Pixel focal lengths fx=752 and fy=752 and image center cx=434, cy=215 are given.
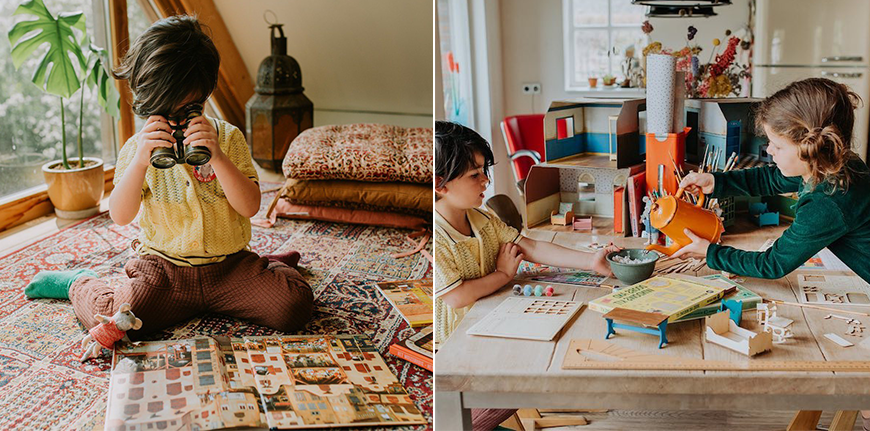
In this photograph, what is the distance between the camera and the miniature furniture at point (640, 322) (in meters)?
1.02

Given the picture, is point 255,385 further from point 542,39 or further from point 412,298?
point 542,39

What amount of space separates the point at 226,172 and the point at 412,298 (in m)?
0.61

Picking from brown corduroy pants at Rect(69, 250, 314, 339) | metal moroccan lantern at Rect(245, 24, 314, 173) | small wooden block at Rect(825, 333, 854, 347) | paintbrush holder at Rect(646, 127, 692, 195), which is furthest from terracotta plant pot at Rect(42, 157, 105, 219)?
small wooden block at Rect(825, 333, 854, 347)

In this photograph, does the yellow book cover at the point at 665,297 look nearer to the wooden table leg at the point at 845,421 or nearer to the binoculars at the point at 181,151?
the wooden table leg at the point at 845,421

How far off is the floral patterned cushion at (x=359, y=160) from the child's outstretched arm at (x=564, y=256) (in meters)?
1.35

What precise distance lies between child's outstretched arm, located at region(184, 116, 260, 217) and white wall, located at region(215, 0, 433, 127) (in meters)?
1.91

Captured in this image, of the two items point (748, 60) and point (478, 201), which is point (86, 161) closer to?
point (478, 201)

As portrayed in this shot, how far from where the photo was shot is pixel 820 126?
1256 millimetres

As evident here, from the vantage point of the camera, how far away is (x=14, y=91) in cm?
296

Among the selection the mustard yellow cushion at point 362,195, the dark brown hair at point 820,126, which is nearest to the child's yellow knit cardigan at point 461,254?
the dark brown hair at point 820,126

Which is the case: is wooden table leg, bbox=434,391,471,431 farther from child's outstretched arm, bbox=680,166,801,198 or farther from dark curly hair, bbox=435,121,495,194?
child's outstretched arm, bbox=680,166,801,198

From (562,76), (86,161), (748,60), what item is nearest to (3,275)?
(86,161)

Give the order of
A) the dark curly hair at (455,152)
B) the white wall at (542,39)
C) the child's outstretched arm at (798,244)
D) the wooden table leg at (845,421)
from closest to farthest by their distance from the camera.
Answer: the child's outstretched arm at (798,244)
the dark curly hair at (455,152)
the wooden table leg at (845,421)
the white wall at (542,39)

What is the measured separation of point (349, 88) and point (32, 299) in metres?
2.41
